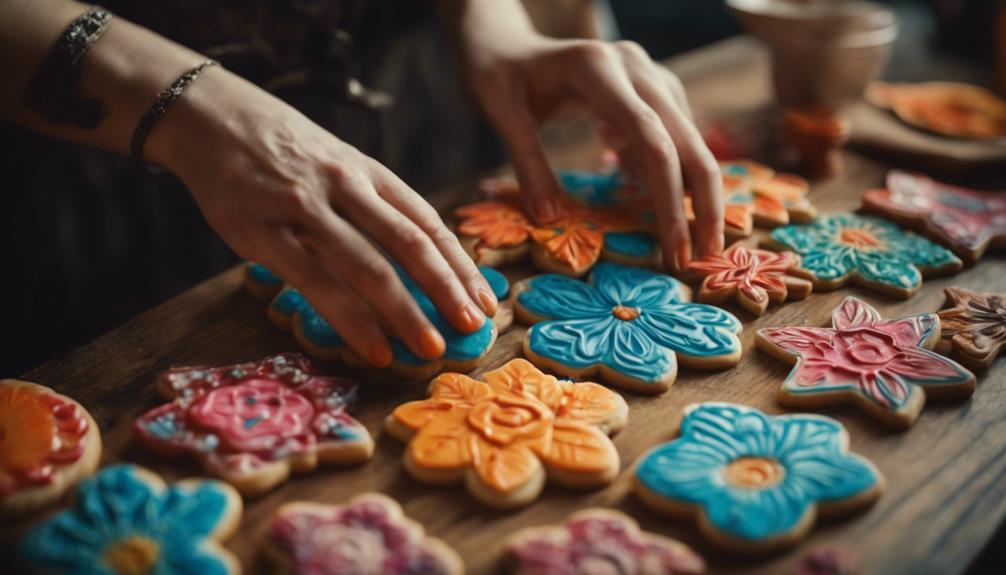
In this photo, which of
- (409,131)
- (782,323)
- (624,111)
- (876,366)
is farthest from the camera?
(409,131)

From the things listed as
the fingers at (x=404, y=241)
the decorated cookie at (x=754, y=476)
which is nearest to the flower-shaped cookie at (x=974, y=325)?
the decorated cookie at (x=754, y=476)

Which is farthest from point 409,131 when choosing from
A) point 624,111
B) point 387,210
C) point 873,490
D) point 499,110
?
point 873,490

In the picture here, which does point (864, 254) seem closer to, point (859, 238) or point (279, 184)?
point (859, 238)

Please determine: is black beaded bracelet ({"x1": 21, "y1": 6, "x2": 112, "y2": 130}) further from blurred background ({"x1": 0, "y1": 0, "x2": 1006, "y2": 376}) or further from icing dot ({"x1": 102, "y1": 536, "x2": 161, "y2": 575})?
icing dot ({"x1": 102, "y1": 536, "x2": 161, "y2": 575})

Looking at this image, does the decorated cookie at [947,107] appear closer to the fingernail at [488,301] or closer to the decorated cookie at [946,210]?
the decorated cookie at [946,210]

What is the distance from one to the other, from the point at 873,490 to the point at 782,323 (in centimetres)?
32

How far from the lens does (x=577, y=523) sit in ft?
2.42

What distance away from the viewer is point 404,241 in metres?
0.93

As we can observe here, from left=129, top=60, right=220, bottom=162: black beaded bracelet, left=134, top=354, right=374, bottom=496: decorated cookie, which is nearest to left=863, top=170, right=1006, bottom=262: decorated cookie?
left=134, top=354, right=374, bottom=496: decorated cookie

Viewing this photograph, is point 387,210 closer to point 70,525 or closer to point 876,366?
point 70,525

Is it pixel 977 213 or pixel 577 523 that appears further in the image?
pixel 977 213

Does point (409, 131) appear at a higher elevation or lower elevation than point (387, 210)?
lower

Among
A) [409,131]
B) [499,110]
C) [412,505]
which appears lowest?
[409,131]

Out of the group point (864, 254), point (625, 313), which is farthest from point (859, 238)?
point (625, 313)
